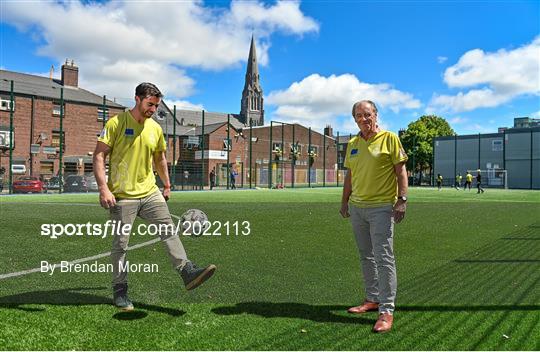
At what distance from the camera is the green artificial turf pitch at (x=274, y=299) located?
3.33 meters

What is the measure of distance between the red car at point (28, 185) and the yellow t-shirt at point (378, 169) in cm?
2822

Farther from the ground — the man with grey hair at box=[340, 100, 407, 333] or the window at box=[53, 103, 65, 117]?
the window at box=[53, 103, 65, 117]

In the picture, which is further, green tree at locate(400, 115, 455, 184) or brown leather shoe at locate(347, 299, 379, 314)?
green tree at locate(400, 115, 455, 184)

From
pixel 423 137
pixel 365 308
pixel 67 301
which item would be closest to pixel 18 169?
pixel 67 301

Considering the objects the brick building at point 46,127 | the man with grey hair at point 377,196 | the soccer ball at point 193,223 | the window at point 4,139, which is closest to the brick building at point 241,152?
the brick building at point 46,127

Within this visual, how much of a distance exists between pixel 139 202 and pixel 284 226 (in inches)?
258

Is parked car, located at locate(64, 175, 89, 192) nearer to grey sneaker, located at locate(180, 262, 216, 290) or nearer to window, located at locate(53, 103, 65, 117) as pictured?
window, located at locate(53, 103, 65, 117)

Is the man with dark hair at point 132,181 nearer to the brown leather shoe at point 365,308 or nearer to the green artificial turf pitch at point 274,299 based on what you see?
the green artificial turf pitch at point 274,299

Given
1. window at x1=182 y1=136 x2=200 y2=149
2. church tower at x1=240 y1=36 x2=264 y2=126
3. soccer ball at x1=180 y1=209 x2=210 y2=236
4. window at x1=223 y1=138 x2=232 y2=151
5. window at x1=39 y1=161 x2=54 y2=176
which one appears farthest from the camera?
church tower at x1=240 y1=36 x2=264 y2=126

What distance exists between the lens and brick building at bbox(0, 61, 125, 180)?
1282 inches

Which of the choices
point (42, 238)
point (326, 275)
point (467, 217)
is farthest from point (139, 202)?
point (467, 217)

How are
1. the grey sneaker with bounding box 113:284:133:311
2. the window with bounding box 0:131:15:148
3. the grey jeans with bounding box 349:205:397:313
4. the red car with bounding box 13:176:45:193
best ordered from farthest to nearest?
the window with bounding box 0:131:15:148 → the red car with bounding box 13:176:45:193 → the grey sneaker with bounding box 113:284:133:311 → the grey jeans with bounding box 349:205:397:313

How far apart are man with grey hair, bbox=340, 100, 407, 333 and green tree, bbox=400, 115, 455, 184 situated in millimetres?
59662

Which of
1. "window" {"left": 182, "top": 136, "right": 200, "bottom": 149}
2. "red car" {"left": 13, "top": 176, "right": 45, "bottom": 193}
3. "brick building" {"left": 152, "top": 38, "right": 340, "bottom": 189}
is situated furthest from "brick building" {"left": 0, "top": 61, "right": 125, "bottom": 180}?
"window" {"left": 182, "top": 136, "right": 200, "bottom": 149}
